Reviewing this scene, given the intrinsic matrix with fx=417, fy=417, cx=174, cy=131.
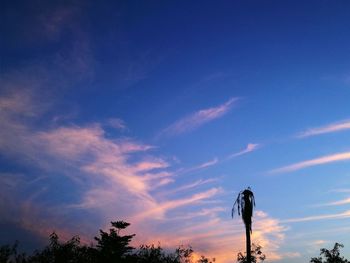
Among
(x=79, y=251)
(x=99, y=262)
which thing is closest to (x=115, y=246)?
(x=99, y=262)

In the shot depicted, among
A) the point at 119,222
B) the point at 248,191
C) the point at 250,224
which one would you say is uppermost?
the point at 119,222

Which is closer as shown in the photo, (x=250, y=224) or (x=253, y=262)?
(x=250, y=224)

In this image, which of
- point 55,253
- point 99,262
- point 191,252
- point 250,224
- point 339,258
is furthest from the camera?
point 191,252

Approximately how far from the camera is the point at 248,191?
1325 inches

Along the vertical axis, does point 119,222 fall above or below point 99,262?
above

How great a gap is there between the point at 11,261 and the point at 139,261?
21.6 meters

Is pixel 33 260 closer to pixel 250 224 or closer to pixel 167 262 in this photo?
pixel 167 262

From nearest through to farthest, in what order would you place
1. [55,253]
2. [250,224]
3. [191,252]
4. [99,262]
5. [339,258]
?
[250,224]
[99,262]
[339,258]
[55,253]
[191,252]

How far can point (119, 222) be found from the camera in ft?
214

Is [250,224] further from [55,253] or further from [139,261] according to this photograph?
[55,253]

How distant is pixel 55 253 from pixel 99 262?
1499cm

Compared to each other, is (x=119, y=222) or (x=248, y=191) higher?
(x=119, y=222)

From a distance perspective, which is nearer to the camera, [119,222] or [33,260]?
[119,222]

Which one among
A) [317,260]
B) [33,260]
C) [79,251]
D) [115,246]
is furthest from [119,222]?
[317,260]
